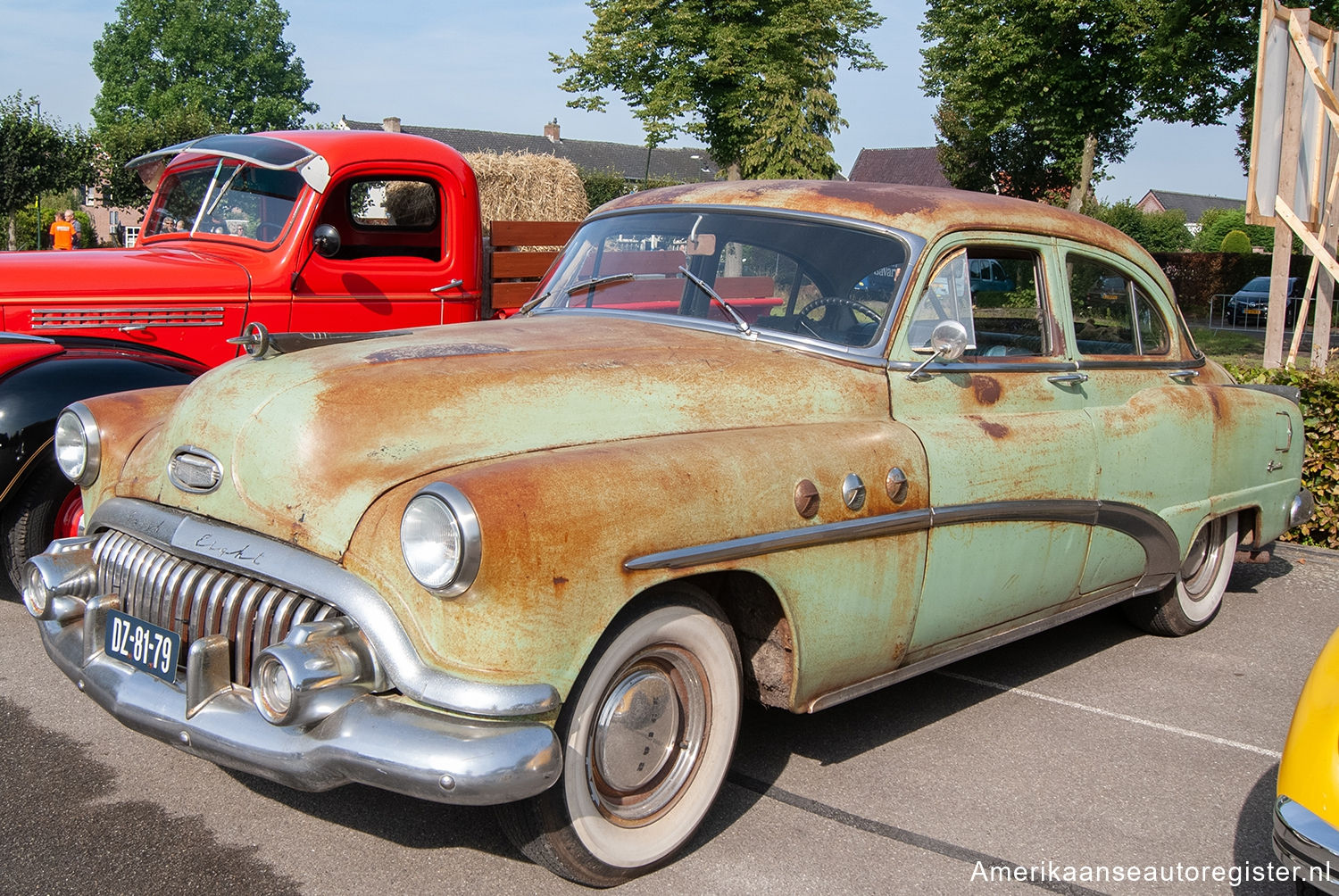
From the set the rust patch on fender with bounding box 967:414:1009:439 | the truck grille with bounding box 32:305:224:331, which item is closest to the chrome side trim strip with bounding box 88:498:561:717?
the rust patch on fender with bounding box 967:414:1009:439

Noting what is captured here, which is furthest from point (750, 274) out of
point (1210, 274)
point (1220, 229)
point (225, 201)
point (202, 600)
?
point (1220, 229)

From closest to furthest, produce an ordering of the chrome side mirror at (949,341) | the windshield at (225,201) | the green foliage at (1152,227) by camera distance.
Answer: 1. the chrome side mirror at (949,341)
2. the windshield at (225,201)
3. the green foliage at (1152,227)

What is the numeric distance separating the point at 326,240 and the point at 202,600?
353 centimetres

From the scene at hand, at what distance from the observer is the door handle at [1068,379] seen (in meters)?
4.06

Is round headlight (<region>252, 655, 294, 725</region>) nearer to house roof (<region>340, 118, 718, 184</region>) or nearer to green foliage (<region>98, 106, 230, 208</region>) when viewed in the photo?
green foliage (<region>98, 106, 230, 208</region>)

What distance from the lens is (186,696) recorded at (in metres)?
2.71

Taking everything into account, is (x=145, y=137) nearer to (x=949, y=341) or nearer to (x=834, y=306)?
(x=834, y=306)

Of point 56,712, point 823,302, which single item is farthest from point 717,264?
point 56,712

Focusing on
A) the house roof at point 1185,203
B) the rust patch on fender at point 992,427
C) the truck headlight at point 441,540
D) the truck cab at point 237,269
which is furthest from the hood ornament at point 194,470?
the house roof at point 1185,203

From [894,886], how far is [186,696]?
182 centimetres

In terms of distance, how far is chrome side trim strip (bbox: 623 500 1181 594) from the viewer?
2.78 meters

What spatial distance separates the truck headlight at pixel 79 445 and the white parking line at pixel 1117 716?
124 inches

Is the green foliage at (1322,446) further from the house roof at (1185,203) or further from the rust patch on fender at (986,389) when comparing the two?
the house roof at (1185,203)

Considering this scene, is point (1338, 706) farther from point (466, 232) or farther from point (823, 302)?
point (466, 232)
